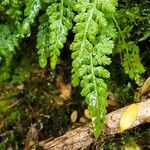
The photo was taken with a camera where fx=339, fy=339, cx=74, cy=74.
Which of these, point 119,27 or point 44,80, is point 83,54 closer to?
point 119,27

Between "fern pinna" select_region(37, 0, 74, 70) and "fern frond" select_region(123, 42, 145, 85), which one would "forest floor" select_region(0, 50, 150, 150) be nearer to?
"fern frond" select_region(123, 42, 145, 85)

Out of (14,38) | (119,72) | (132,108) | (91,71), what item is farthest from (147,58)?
(14,38)

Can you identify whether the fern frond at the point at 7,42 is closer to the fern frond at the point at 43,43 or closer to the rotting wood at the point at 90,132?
the fern frond at the point at 43,43

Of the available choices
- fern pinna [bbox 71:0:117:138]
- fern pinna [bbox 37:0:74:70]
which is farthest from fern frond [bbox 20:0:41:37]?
fern pinna [bbox 71:0:117:138]

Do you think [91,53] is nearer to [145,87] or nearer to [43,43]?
[43,43]

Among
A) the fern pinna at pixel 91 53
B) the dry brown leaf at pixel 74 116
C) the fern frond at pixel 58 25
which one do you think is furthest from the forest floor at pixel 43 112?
the fern frond at pixel 58 25

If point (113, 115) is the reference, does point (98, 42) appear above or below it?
above
